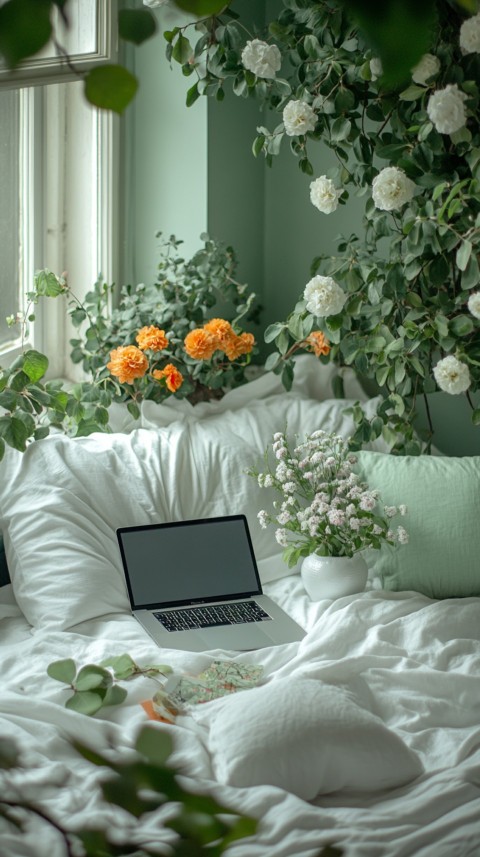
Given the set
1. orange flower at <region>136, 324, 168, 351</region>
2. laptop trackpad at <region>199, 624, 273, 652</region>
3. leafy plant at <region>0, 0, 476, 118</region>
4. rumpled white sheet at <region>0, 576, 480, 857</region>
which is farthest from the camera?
orange flower at <region>136, 324, 168, 351</region>

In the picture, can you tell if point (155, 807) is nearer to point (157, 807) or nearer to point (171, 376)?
point (157, 807)

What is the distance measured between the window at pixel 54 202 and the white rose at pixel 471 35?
103 cm

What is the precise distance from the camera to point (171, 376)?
102 inches

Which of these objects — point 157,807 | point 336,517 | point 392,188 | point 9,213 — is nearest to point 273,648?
point 336,517

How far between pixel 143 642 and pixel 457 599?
755 millimetres

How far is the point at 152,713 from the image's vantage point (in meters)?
1.81

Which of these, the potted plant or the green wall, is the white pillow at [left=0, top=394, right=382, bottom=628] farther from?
the green wall

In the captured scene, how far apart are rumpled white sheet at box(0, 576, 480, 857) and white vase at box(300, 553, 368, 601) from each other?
41 mm

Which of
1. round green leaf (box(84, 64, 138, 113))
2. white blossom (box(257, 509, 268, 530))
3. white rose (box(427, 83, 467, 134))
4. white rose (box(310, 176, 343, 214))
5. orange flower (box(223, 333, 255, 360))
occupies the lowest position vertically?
white blossom (box(257, 509, 268, 530))

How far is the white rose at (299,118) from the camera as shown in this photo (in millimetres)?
2422

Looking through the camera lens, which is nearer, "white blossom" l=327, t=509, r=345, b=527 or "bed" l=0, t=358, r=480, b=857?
"bed" l=0, t=358, r=480, b=857

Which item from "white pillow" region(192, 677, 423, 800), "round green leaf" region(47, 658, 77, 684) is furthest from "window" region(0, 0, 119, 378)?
"round green leaf" region(47, 658, 77, 684)

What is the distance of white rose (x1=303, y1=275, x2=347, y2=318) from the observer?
2.48m

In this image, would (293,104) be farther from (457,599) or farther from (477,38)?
(457,599)
